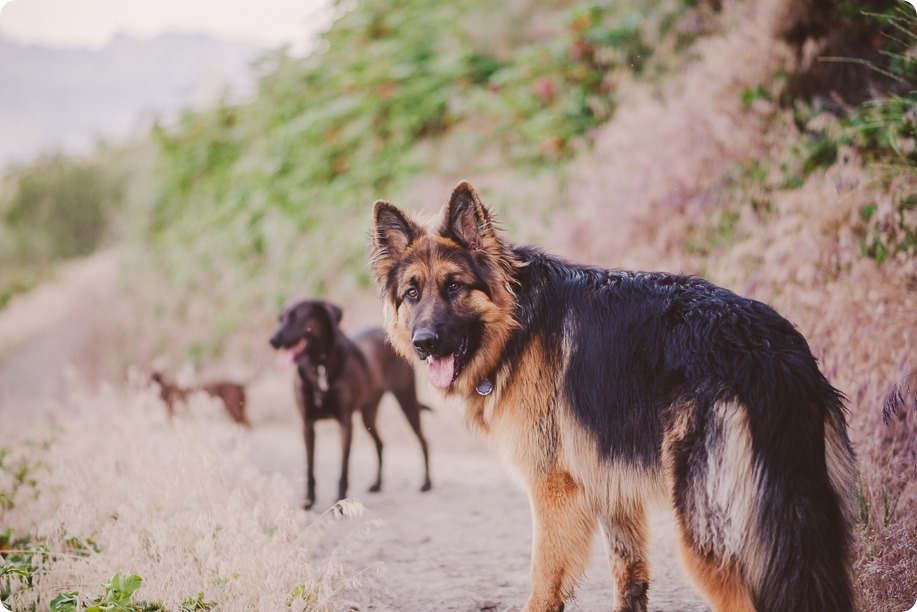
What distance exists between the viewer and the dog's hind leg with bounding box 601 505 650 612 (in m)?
3.82

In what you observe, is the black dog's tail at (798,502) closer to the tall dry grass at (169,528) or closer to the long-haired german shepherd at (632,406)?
the long-haired german shepherd at (632,406)

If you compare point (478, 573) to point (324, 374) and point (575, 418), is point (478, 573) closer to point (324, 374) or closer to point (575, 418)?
point (575, 418)

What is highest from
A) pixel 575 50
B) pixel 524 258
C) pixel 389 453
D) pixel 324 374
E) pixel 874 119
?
pixel 575 50

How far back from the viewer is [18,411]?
9.13 metres

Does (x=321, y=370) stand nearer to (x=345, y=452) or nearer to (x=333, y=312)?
(x=333, y=312)

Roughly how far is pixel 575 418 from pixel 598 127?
6972 mm

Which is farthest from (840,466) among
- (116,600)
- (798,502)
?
(116,600)

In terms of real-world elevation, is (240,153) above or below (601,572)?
above

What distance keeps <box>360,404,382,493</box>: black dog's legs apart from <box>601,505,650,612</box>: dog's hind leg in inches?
136

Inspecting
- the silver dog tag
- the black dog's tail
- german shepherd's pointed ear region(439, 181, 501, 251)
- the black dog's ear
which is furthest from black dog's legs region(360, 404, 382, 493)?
the black dog's tail

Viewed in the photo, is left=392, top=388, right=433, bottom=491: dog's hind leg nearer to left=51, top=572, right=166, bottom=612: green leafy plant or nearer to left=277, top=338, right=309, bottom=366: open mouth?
left=277, top=338, right=309, bottom=366: open mouth

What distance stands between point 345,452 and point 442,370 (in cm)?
280

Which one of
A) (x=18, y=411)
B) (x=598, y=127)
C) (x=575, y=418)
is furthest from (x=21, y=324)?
(x=575, y=418)

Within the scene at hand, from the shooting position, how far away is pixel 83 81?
741 centimetres
